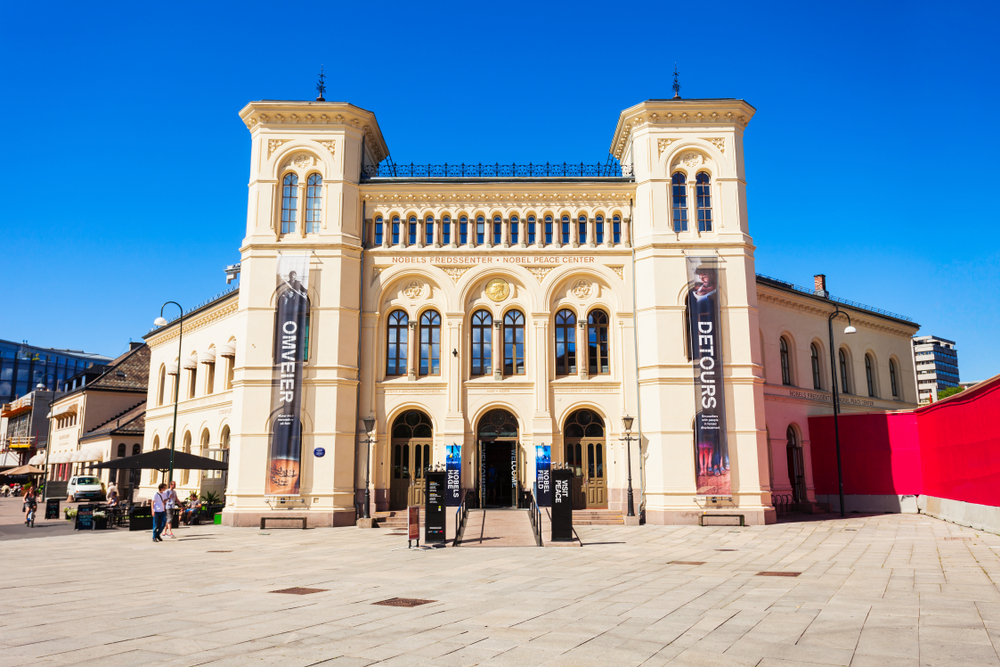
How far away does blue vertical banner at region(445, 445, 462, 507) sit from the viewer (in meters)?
26.4

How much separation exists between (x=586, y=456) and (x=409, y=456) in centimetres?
682

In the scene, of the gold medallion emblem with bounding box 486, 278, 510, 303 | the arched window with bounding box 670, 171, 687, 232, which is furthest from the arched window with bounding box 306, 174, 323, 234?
the arched window with bounding box 670, 171, 687, 232

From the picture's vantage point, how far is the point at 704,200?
27.8 meters

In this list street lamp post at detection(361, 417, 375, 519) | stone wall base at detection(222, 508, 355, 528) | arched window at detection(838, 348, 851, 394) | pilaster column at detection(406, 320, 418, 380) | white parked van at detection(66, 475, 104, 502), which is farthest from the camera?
white parked van at detection(66, 475, 104, 502)

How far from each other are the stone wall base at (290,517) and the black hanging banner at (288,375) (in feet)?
2.34

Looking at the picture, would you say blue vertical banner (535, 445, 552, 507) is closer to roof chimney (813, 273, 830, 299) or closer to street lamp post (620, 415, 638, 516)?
street lamp post (620, 415, 638, 516)

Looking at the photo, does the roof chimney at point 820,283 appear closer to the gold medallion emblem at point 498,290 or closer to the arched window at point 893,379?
the arched window at point 893,379

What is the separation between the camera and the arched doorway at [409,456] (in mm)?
27016

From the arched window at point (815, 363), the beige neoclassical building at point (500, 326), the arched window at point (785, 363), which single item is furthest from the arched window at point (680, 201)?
the arched window at point (815, 363)

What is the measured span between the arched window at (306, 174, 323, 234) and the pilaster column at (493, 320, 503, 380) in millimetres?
7948

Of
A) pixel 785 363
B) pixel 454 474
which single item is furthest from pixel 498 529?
pixel 785 363

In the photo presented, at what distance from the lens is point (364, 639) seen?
8.08 m

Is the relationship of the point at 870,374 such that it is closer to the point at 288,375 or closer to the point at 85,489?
the point at 288,375

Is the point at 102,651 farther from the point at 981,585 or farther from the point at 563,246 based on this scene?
the point at 563,246
